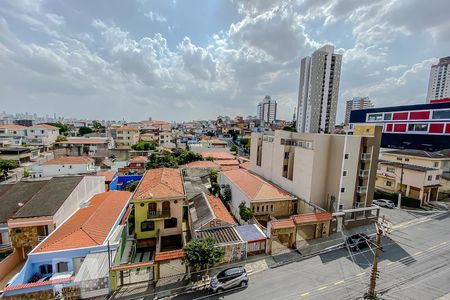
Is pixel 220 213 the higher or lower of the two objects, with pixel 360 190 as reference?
lower

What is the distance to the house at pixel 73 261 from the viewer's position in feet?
41.4

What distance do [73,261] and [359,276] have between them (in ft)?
68.0

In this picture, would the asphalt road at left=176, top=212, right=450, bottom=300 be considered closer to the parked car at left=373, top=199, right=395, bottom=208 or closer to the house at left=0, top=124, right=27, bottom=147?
the parked car at left=373, top=199, right=395, bottom=208

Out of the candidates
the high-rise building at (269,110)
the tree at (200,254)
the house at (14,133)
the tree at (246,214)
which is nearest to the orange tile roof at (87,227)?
the tree at (200,254)

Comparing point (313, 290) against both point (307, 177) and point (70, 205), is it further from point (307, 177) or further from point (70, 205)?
point (70, 205)

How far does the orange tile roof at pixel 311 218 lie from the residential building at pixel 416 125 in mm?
Result: 42440

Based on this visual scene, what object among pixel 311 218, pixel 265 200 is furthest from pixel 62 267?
pixel 311 218

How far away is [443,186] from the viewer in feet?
101

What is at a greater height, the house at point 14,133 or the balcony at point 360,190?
the house at point 14,133

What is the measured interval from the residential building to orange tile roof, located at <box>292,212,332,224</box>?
4244 cm

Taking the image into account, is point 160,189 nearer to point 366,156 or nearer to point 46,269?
point 46,269

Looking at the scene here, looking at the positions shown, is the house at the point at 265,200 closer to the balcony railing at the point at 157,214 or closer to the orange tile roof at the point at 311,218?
the orange tile roof at the point at 311,218

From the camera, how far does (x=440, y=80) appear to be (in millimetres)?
109688

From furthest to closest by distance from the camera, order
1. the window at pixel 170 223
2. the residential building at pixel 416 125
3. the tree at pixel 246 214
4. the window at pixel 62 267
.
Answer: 1. the residential building at pixel 416 125
2. the tree at pixel 246 214
3. the window at pixel 170 223
4. the window at pixel 62 267
